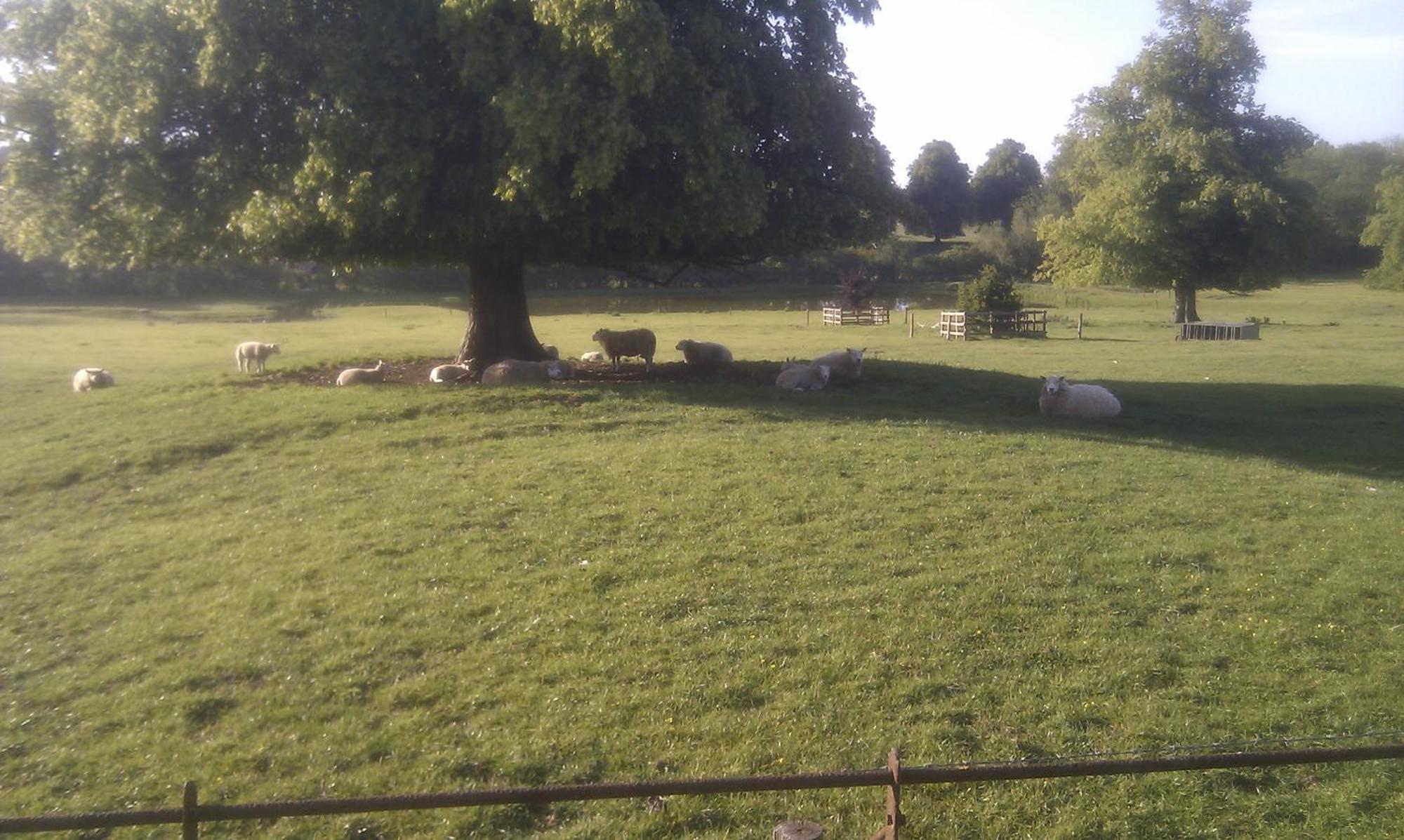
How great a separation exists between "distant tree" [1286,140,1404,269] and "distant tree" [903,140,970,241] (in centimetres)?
3215

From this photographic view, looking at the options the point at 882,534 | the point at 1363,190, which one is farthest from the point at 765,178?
the point at 1363,190

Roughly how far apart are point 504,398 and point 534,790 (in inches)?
584

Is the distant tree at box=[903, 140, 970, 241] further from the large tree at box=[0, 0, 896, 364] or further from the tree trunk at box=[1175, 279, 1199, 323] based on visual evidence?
the large tree at box=[0, 0, 896, 364]

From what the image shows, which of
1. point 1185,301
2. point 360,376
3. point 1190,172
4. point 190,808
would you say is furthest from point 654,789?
point 1185,301

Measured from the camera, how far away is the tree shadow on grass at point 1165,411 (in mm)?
16766

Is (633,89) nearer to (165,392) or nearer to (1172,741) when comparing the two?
(165,392)

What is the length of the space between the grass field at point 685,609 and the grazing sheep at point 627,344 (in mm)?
6308

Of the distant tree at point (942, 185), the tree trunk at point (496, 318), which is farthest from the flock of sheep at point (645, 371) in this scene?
the distant tree at point (942, 185)

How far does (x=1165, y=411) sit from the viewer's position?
66.0 feet

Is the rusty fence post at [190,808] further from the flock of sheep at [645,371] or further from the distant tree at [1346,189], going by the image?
the distant tree at [1346,189]

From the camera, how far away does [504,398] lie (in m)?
18.8

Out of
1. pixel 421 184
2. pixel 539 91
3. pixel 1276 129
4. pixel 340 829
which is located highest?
pixel 1276 129

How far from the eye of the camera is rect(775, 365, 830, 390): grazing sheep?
21188mm

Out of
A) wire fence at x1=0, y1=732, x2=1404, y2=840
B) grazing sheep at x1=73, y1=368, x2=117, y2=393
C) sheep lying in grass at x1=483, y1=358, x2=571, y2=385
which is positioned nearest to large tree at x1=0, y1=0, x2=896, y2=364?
sheep lying in grass at x1=483, y1=358, x2=571, y2=385
